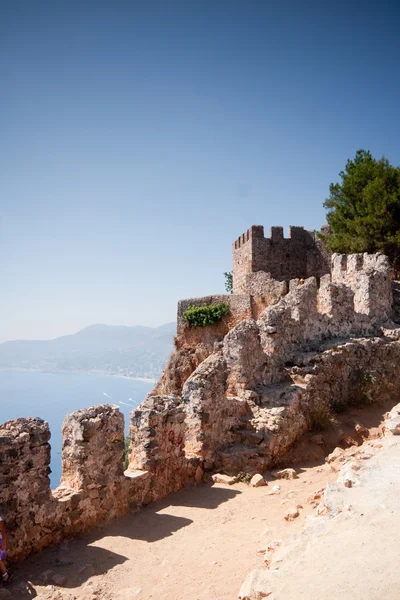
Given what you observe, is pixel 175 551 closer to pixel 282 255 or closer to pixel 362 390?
pixel 362 390

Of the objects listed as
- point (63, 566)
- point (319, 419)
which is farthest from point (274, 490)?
point (63, 566)

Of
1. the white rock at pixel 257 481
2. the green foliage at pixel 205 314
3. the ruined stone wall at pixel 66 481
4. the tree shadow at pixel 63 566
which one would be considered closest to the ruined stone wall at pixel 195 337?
the green foliage at pixel 205 314

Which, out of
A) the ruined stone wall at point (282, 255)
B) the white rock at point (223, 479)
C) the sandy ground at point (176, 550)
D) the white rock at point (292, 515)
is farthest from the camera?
the ruined stone wall at point (282, 255)

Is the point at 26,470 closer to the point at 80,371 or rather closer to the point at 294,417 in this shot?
the point at 294,417

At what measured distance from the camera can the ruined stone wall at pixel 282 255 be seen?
2684 centimetres

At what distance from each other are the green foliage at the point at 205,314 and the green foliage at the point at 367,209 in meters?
6.22

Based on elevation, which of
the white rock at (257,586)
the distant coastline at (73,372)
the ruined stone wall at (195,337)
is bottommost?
the distant coastline at (73,372)

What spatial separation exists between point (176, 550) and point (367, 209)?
1815cm

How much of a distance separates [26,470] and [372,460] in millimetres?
4312

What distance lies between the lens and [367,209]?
20.4 meters

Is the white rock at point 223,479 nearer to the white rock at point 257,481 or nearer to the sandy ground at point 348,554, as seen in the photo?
the white rock at point 257,481

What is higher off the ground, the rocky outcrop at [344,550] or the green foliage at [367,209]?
the green foliage at [367,209]

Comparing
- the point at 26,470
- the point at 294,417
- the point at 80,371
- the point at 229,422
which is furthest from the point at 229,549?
the point at 80,371

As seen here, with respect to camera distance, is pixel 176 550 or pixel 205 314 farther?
pixel 205 314
